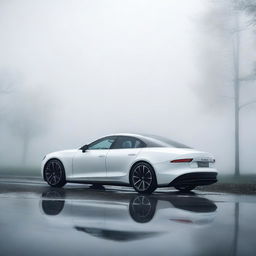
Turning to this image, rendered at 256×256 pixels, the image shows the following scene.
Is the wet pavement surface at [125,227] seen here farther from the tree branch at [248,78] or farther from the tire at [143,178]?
the tree branch at [248,78]

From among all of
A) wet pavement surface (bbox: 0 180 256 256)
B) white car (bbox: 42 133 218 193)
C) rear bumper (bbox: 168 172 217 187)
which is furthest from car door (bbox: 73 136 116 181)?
wet pavement surface (bbox: 0 180 256 256)

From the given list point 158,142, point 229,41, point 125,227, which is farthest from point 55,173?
point 229,41

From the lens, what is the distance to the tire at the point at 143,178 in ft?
34.6

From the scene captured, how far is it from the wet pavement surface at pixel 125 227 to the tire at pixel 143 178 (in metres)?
1.77

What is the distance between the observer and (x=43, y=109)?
42000 mm

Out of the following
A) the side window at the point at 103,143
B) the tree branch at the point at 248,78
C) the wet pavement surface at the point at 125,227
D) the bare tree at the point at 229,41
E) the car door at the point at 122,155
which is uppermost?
the bare tree at the point at 229,41

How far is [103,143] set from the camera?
12.1m

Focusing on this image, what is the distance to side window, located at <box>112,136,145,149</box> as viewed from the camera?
37.2 feet

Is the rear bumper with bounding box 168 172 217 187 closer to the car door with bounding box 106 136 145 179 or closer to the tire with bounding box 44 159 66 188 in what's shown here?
the car door with bounding box 106 136 145 179

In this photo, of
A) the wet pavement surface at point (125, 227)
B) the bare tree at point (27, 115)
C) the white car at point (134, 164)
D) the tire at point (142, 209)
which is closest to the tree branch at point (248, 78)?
the white car at point (134, 164)

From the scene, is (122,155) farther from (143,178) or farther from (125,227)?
(125,227)

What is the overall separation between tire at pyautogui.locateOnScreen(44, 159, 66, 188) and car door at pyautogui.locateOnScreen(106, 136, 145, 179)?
1.52 meters

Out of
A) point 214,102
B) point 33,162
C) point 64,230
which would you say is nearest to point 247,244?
point 64,230

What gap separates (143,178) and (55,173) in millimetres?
2885
